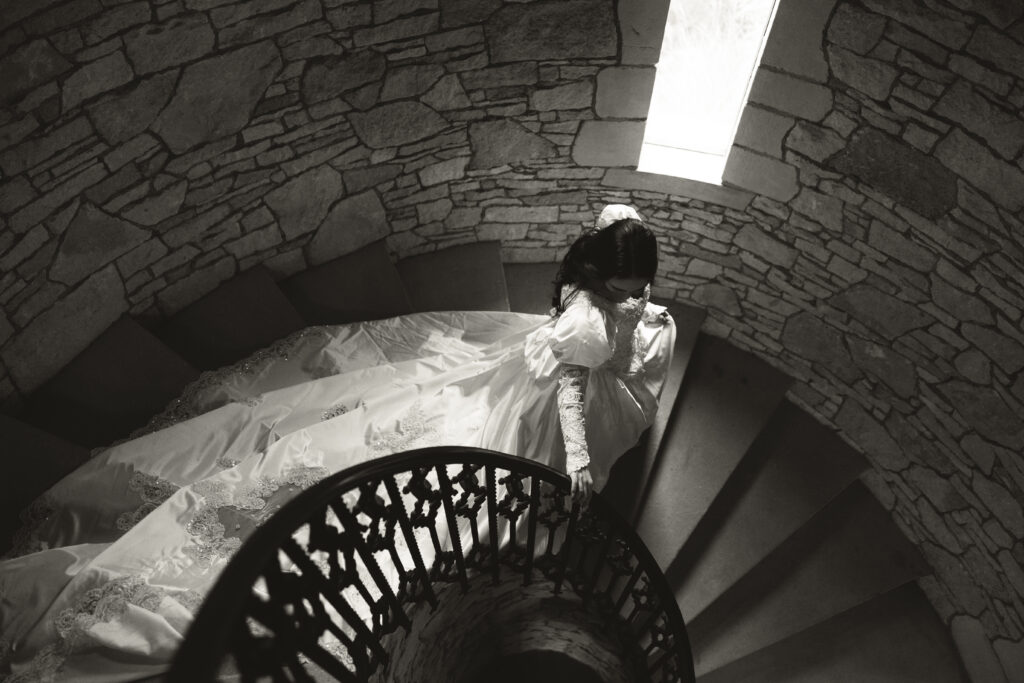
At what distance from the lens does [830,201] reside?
326 cm

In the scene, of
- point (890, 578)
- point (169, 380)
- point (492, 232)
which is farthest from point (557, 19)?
point (890, 578)

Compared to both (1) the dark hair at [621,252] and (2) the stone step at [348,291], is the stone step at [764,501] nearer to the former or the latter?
(1) the dark hair at [621,252]

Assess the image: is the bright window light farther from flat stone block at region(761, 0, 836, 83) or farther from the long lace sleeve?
the long lace sleeve

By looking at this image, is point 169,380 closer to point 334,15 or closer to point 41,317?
point 41,317

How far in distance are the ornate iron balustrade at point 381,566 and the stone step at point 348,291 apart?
118 cm

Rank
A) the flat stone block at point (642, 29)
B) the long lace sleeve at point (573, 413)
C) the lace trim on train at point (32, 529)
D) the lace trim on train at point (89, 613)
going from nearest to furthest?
1. the lace trim on train at point (89, 613)
2. the lace trim on train at point (32, 529)
3. the long lace sleeve at point (573, 413)
4. the flat stone block at point (642, 29)

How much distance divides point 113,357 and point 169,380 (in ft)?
0.88

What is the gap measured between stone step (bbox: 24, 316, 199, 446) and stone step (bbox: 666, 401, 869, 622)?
2.60m

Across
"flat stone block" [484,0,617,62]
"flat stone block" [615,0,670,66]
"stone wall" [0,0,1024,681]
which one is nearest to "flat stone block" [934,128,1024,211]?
"stone wall" [0,0,1024,681]

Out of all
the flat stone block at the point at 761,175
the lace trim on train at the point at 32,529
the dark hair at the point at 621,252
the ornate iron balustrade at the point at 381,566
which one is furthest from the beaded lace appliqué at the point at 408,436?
the flat stone block at the point at 761,175

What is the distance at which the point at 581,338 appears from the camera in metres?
2.50

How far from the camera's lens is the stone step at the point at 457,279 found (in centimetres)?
389

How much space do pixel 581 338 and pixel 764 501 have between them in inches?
75.9

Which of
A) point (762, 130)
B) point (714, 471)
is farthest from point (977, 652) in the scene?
point (762, 130)
